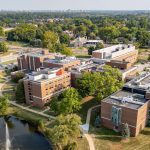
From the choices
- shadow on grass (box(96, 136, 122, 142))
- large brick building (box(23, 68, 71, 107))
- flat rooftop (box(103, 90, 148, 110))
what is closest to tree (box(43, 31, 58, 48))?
large brick building (box(23, 68, 71, 107))

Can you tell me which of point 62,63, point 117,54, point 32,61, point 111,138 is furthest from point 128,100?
point 32,61

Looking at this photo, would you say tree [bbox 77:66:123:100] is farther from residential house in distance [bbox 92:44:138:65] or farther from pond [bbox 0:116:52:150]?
residential house in distance [bbox 92:44:138:65]

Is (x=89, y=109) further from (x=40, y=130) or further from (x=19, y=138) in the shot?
(x=19, y=138)

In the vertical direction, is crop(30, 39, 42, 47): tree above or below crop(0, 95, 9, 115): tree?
above

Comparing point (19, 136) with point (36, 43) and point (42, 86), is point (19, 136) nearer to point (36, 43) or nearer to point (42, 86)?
point (42, 86)

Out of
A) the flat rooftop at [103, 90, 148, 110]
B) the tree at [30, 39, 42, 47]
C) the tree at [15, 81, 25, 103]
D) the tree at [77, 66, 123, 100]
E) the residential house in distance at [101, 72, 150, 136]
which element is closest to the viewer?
the residential house in distance at [101, 72, 150, 136]

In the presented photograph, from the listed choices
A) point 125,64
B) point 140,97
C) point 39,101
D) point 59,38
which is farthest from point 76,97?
point 59,38
